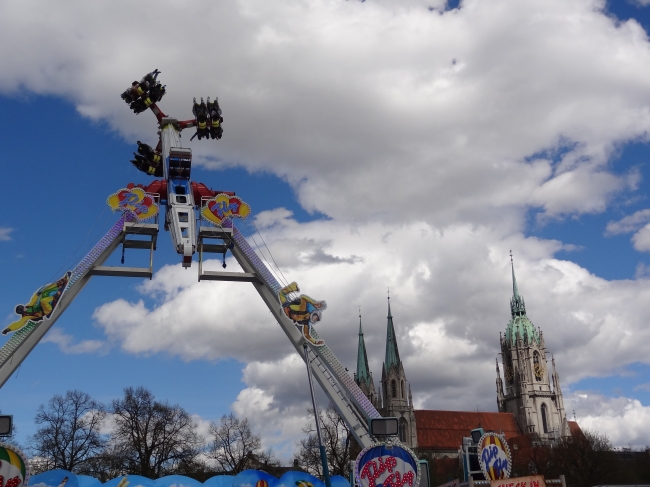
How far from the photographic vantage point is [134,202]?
99.1 ft

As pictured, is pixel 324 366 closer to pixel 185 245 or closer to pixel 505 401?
pixel 185 245

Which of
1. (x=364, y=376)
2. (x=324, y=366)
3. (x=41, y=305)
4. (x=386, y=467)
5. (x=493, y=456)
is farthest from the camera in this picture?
(x=364, y=376)

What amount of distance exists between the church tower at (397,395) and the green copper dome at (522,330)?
82.6ft

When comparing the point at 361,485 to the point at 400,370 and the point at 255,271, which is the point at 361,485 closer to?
the point at 255,271

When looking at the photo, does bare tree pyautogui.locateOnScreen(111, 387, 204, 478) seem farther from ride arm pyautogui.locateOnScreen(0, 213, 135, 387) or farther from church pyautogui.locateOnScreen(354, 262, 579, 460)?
church pyautogui.locateOnScreen(354, 262, 579, 460)

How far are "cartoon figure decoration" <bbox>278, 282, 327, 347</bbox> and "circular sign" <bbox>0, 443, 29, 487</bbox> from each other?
14.9 m

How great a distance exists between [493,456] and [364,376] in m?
90.3

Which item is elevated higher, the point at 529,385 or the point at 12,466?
the point at 529,385

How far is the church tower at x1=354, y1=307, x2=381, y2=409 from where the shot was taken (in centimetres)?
10575

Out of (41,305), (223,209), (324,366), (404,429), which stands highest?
(223,209)

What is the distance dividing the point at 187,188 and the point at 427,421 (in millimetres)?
90889

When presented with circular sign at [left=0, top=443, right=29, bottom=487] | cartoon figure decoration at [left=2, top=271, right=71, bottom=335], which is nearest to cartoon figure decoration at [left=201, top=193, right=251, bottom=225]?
cartoon figure decoration at [left=2, top=271, right=71, bottom=335]

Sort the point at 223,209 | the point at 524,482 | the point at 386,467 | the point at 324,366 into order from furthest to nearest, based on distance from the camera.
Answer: the point at 223,209
the point at 324,366
the point at 386,467
the point at 524,482

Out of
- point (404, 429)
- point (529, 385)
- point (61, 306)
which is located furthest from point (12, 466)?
point (529, 385)
